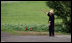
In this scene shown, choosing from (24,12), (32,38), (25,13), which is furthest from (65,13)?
(24,12)

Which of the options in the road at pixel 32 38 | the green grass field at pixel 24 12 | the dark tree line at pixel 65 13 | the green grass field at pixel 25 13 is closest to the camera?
the road at pixel 32 38

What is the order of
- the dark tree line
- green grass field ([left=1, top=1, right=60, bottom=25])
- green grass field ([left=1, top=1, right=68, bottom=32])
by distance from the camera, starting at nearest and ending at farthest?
the dark tree line, green grass field ([left=1, top=1, right=68, bottom=32]), green grass field ([left=1, top=1, right=60, bottom=25])

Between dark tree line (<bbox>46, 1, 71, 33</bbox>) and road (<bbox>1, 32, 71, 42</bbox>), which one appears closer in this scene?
road (<bbox>1, 32, 71, 42</bbox>)

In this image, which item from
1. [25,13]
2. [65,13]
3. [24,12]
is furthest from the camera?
[24,12]

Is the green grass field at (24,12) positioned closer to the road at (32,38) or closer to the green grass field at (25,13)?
the green grass field at (25,13)

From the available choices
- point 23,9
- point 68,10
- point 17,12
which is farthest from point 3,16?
point 68,10

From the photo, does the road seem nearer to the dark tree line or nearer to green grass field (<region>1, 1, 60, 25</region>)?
the dark tree line

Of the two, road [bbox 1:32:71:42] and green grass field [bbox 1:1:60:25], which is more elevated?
green grass field [bbox 1:1:60:25]

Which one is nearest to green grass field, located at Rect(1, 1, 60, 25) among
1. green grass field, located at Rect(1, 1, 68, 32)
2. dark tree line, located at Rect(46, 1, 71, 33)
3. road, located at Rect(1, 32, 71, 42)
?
green grass field, located at Rect(1, 1, 68, 32)

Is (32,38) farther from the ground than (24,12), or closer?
closer

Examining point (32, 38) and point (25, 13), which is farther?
point (25, 13)

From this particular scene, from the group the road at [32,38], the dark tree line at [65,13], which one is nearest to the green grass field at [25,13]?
the dark tree line at [65,13]

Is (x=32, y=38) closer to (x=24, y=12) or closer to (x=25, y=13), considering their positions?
(x=25, y=13)

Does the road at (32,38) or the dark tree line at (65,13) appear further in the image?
the dark tree line at (65,13)
